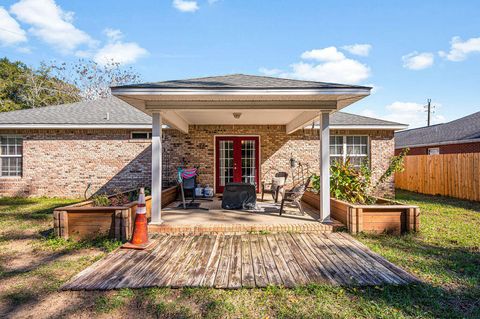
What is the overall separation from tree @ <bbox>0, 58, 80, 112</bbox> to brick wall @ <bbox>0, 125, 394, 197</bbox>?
16689 millimetres

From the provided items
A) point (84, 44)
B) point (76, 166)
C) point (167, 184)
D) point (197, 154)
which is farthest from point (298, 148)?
point (84, 44)

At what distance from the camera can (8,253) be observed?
14.5 feet

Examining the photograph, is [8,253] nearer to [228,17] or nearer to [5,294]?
[5,294]

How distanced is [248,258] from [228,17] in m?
8.56

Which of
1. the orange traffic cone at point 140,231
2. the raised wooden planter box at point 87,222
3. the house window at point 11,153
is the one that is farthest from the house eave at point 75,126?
the orange traffic cone at point 140,231

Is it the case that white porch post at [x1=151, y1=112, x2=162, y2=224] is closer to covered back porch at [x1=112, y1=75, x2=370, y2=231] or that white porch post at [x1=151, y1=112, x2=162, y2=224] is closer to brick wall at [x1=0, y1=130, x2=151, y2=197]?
covered back porch at [x1=112, y1=75, x2=370, y2=231]

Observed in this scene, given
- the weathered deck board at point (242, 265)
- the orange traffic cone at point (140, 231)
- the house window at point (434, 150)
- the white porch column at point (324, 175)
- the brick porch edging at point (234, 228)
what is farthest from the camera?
the house window at point (434, 150)

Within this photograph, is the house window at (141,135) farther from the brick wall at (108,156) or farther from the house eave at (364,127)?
the house eave at (364,127)

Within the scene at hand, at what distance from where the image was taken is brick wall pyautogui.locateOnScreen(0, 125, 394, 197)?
9922mm

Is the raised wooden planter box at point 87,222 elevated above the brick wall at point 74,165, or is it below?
below

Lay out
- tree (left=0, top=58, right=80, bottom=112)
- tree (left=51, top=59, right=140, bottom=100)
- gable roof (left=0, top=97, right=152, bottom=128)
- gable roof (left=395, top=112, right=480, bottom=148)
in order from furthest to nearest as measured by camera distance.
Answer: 1. tree (left=51, top=59, right=140, bottom=100)
2. tree (left=0, top=58, right=80, bottom=112)
3. gable roof (left=395, top=112, right=480, bottom=148)
4. gable roof (left=0, top=97, right=152, bottom=128)

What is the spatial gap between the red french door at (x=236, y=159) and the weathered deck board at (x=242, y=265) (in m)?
A: 5.23

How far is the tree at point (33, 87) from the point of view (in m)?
23.1

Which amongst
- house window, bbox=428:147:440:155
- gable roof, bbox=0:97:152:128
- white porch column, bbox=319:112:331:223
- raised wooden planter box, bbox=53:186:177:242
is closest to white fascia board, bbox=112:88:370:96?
white porch column, bbox=319:112:331:223
